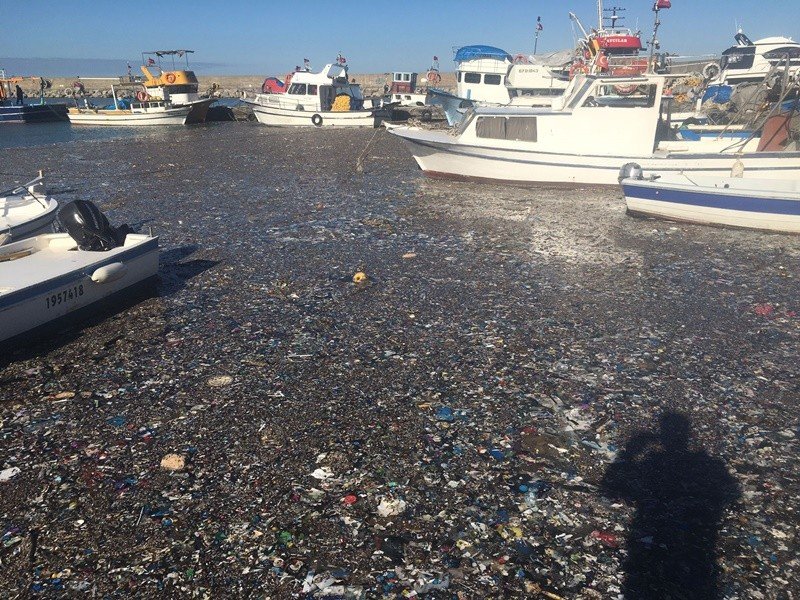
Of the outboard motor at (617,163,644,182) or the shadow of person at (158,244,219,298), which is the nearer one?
the shadow of person at (158,244,219,298)

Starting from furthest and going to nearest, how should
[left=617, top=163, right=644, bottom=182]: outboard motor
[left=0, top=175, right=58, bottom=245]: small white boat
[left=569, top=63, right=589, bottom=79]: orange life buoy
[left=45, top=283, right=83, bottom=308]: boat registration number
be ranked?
1. [left=569, top=63, right=589, bottom=79]: orange life buoy
2. [left=617, top=163, right=644, bottom=182]: outboard motor
3. [left=0, top=175, right=58, bottom=245]: small white boat
4. [left=45, top=283, right=83, bottom=308]: boat registration number

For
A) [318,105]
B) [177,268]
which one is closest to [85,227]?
[177,268]

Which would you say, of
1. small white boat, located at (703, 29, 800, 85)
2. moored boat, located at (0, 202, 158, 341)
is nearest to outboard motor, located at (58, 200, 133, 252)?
moored boat, located at (0, 202, 158, 341)

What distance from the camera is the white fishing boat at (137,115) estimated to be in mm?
37750

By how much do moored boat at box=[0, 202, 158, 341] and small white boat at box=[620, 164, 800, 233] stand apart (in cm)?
974

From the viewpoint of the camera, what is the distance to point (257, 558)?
321cm

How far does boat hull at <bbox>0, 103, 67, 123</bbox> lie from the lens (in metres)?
42.8

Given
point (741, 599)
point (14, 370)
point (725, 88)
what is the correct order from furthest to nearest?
point (725, 88), point (14, 370), point (741, 599)

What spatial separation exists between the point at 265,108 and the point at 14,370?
109 feet

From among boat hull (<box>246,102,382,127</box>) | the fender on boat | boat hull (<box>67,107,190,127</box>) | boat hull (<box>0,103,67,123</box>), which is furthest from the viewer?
boat hull (<box>0,103,67,123</box>)

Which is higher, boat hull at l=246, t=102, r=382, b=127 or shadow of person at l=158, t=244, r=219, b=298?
boat hull at l=246, t=102, r=382, b=127

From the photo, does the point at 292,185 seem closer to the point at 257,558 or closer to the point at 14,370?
the point at 14,370

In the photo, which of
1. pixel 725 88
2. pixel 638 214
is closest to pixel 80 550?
pixel 638 214

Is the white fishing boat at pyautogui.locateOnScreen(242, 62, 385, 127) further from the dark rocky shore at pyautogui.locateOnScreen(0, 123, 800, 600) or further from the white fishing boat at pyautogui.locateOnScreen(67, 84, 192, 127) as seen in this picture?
the dark rocky shore at pyautogui.locateOnScreen(0, 123, 800, 600)
